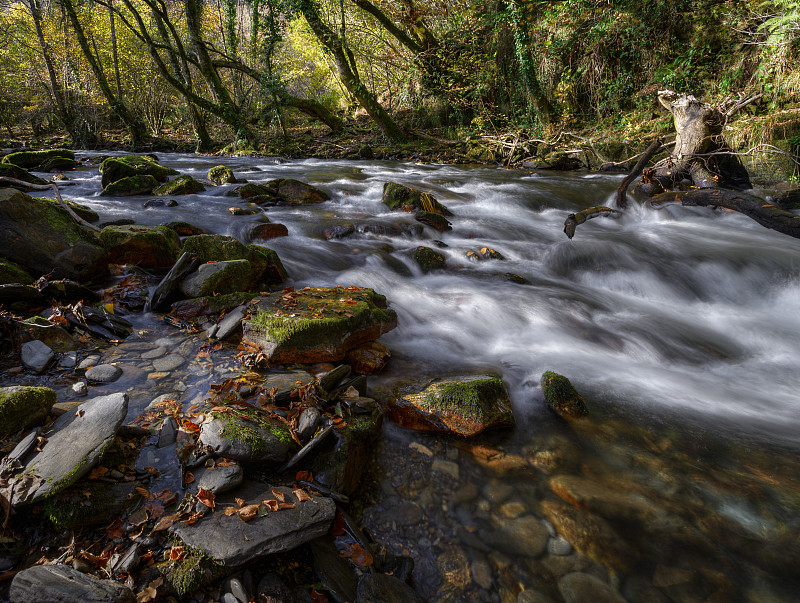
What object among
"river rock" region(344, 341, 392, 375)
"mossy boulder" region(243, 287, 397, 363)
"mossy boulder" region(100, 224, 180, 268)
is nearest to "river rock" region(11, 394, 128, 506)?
"mossy boulder" region(243, 287, 397, 363)

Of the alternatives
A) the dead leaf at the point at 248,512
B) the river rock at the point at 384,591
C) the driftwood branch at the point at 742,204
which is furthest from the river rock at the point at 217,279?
the driftwood branch at the point at 742,204

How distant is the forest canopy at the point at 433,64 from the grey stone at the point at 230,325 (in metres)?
10.9

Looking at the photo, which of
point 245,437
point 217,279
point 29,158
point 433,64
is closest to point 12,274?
A: point 217,279

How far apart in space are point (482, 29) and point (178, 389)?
61.2ft

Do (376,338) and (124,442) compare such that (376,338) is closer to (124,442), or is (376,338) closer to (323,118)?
(124,442)

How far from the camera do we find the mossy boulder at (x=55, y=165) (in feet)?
38.2

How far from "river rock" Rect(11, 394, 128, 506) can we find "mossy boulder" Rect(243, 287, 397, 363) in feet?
4.11

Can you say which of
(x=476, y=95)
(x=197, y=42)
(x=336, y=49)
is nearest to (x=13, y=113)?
(x=197, y=42)

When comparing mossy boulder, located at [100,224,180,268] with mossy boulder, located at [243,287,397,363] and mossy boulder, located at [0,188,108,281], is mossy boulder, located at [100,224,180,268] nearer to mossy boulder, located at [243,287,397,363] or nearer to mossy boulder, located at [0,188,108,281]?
mossy boulder, located at [0,188,108,281]

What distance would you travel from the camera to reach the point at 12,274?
364 centimetres

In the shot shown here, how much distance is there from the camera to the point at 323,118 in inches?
726

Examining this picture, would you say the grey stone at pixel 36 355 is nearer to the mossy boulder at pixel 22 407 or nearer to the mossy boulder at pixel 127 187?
the mossy boulder at pixel 22 407

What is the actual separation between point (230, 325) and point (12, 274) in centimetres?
196

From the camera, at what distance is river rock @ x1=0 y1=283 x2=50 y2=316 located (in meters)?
3.37
